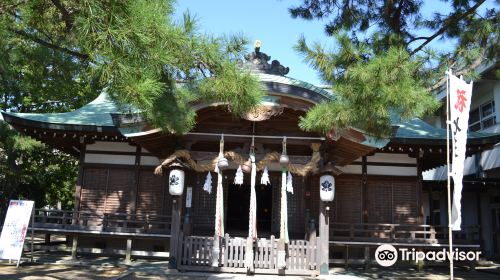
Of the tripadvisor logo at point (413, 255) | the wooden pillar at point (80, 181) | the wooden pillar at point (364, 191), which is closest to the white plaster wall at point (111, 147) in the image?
the wooden pillar at point (80, 181)

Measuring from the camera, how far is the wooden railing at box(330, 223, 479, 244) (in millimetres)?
10938

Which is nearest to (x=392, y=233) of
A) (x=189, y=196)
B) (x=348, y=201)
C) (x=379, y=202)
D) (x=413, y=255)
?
(x=413, y=255)

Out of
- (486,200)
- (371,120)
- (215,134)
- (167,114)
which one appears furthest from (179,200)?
(486,200)

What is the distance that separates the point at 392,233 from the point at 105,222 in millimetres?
7636

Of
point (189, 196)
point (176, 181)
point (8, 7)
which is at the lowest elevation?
point (189, 196)

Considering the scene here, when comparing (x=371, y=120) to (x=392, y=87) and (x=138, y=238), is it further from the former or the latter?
(x=138, y=238)

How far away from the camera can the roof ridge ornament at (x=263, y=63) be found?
460 inches

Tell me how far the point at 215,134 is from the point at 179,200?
1726mm

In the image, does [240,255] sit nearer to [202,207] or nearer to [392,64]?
[202,207]

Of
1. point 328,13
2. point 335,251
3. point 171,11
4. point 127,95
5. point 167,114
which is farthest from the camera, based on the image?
point 335,251

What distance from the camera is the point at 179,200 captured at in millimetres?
9523

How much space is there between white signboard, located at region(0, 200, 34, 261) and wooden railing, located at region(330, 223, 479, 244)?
7.51 meters

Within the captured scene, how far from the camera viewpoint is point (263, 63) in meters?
11.8

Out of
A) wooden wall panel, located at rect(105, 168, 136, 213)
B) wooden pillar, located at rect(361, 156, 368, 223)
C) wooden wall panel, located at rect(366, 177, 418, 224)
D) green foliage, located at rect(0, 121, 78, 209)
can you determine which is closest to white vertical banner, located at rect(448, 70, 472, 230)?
wooden pillar, located at rect(361, 156, 368, 223)
